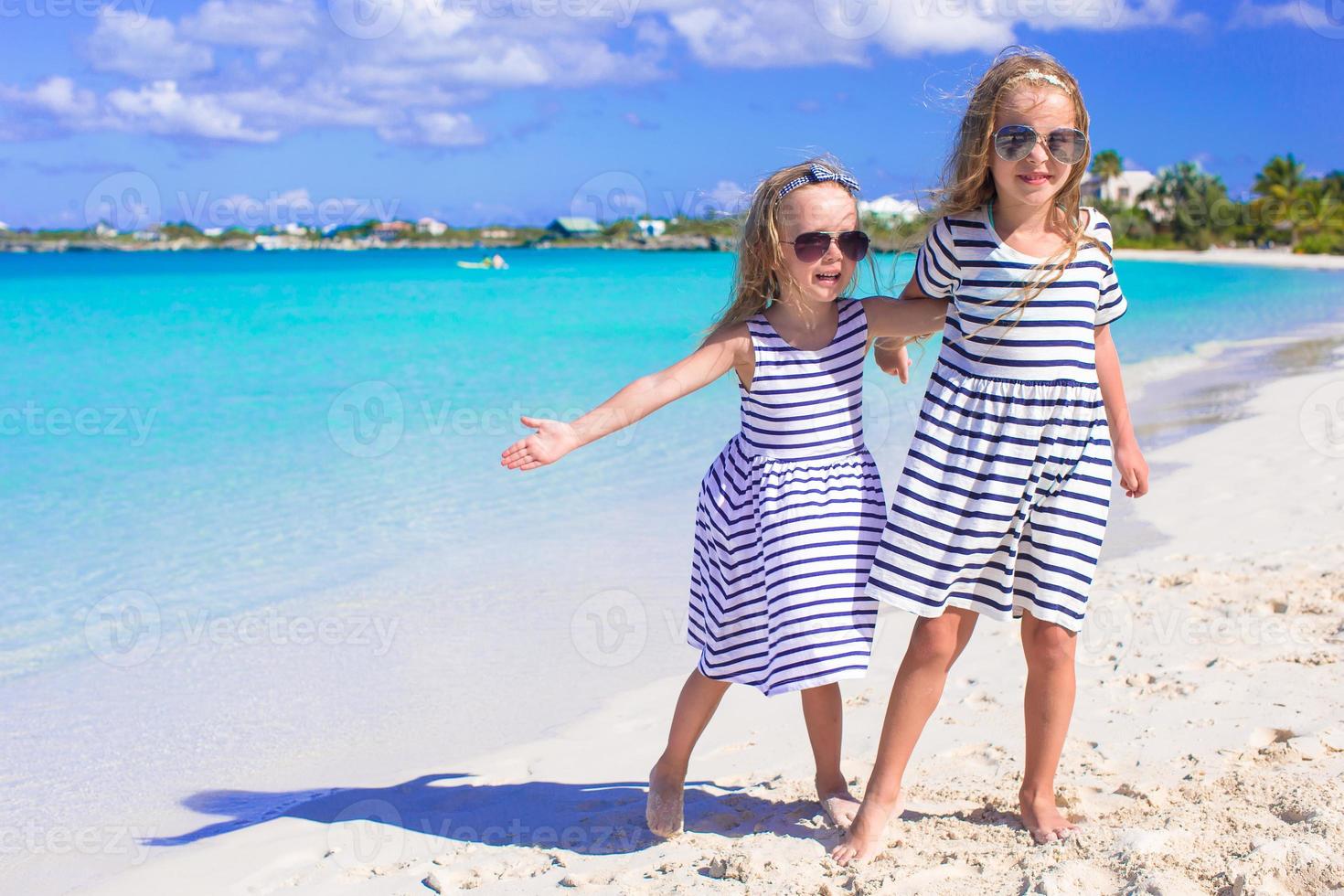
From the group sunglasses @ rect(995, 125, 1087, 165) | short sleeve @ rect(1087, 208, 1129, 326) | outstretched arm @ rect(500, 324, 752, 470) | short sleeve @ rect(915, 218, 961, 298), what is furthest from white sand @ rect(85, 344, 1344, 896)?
sunglasses @ rect(995, 125, 1087, 165)

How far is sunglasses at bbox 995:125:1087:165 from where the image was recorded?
2418mm

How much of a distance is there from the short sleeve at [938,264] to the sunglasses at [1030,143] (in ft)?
0.71

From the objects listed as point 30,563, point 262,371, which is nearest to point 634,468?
point 30,563

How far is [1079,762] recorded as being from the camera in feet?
9.75

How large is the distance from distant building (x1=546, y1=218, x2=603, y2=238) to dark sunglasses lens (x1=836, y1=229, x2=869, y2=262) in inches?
3980

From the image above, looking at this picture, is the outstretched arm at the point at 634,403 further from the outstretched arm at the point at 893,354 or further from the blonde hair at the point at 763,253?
the outstretched arm at the point at 893,354

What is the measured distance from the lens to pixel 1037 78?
2.47 metres

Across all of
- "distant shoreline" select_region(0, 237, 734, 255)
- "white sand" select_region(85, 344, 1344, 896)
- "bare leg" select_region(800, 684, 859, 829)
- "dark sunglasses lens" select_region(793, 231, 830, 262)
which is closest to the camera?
"white sand" select_region(85, 344, 1344, 896)

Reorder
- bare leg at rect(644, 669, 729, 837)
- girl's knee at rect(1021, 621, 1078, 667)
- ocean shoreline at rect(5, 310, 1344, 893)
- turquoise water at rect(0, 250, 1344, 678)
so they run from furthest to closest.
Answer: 1. turquoise water at rect(0, 250, 1344, 678)
2. ocean shoreline at rect(5, 310, 1344, 893)
3. bare leg at rect(644, 669, 729, 837)
4. girl's knee at rect(1021, 621, 1078, 667)

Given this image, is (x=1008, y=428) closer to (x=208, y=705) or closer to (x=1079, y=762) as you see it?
(x=1079, y=762)

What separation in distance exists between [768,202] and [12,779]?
3075 millimetres

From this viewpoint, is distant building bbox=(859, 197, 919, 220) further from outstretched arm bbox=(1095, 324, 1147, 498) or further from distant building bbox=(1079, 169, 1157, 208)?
distant building bbox=(1079, 169, 1157, 208)

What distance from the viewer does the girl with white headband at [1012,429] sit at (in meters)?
2.43

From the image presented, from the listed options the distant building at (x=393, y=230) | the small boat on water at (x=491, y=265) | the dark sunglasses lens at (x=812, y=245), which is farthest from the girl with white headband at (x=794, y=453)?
the distant building at (x=393, y=230)
